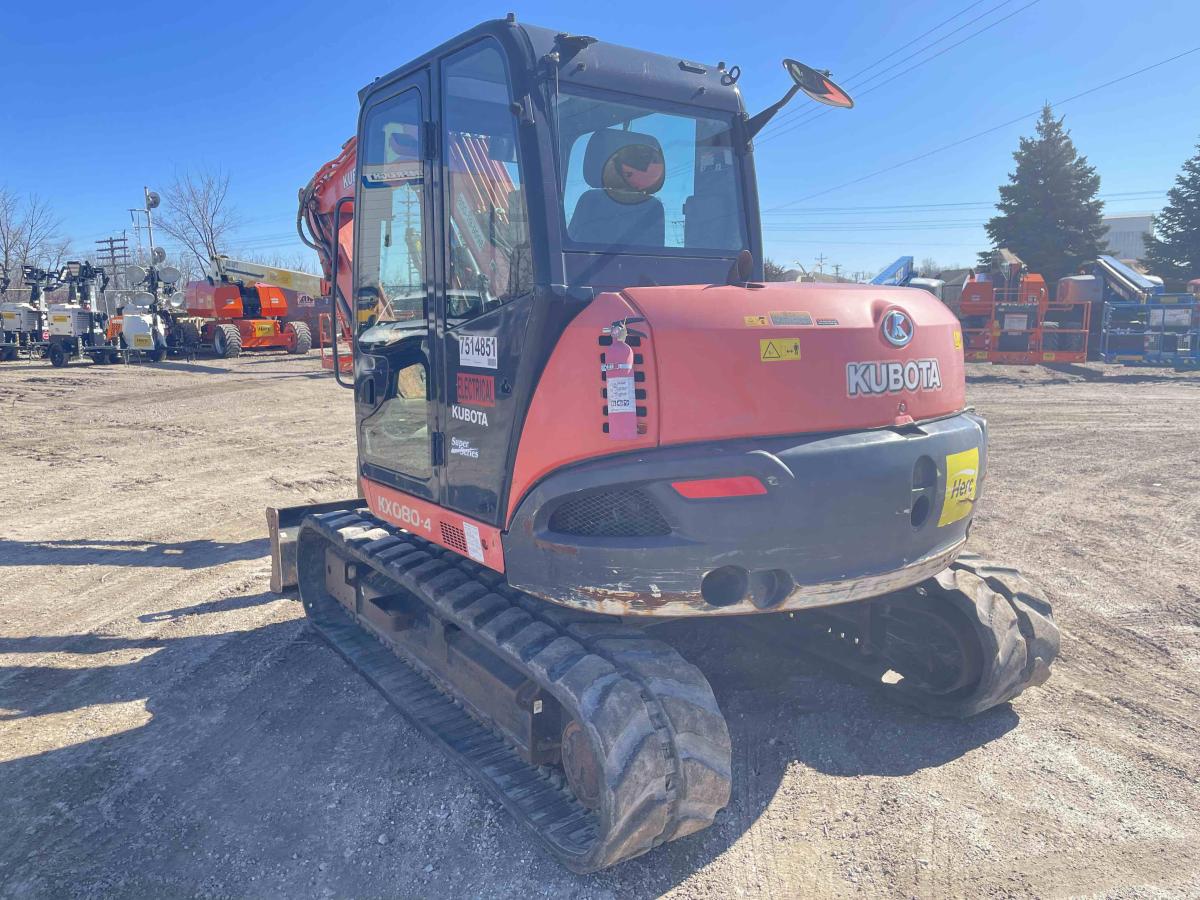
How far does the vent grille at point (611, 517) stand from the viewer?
3084 mm

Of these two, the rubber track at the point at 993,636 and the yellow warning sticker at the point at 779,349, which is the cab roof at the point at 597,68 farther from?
the rubber track at the point at 993,636

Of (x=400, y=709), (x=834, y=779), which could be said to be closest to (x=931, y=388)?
(x=834, y=779)

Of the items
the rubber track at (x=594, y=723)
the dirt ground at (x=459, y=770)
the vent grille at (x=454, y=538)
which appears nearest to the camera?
the rubber track at (x=594, y=723)

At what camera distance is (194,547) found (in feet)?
24.6

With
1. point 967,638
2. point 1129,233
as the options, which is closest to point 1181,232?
point 967,638

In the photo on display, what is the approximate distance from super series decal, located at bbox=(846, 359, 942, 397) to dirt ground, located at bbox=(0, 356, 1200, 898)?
1.70 meters

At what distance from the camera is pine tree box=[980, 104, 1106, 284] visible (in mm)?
36231

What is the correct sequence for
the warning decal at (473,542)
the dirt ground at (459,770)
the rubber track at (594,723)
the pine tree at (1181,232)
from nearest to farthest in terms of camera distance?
the rubber track at (594,723) → the dirt ground at (459,770) → the warning decal at (473,542) → the pine tree at (1181,232)

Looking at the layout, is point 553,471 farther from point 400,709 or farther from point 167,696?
point 167,696

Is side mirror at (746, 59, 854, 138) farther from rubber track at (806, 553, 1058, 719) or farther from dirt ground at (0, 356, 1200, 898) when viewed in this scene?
dirt ground at (0, 356, 1200, 898)

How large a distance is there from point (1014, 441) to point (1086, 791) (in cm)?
918

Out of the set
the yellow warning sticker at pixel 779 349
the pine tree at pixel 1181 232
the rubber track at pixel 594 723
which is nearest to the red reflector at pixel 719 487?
the yellow warning sticker at pixel 779 349

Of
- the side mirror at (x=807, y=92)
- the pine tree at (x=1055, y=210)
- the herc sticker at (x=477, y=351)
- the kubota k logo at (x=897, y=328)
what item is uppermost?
the pine tree at (x=1055, y=210)

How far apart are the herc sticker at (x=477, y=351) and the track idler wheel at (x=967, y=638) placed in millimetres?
2301
